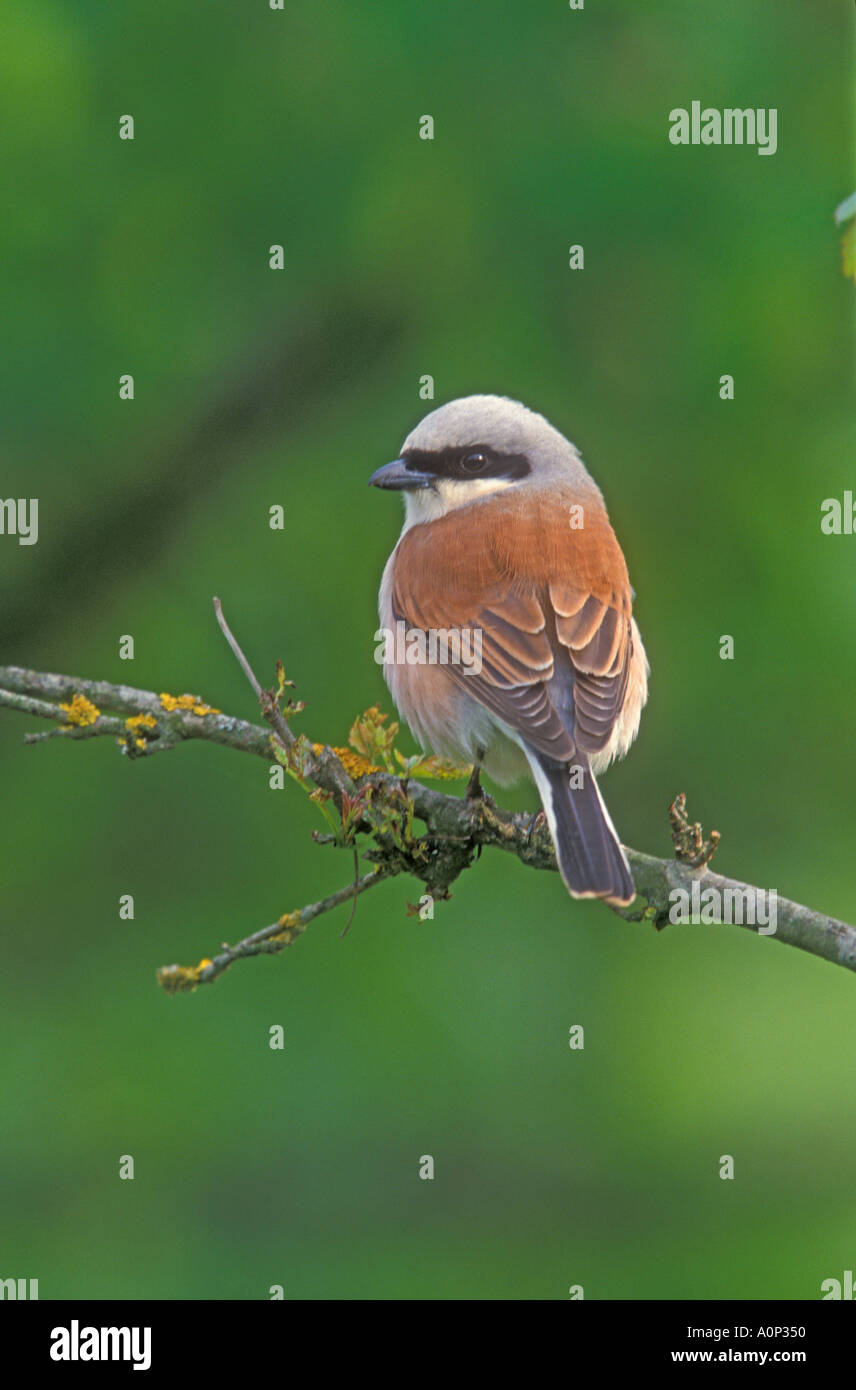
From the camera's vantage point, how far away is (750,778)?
24.6 feet

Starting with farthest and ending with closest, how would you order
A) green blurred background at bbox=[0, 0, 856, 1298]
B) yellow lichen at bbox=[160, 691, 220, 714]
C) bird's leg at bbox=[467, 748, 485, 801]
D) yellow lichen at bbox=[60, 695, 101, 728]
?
green blurred background at bbox=[0, 0, 856, 1298] < bird's leg at bbox=[467, 748, 485, 801] < yellow lichen at bbox=[160, 691, 220, 714] < yellow lichen at bbox=[60, 695, 101, 728]

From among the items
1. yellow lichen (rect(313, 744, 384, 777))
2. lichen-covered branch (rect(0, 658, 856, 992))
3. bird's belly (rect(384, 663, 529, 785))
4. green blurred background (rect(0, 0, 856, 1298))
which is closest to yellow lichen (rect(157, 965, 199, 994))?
lichen-covered branch (rect(0, 658, 856, 992))

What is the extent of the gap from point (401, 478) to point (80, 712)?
175cm

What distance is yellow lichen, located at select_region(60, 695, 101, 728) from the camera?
12.2 ft

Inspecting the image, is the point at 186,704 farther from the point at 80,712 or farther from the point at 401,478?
the point at 401,478

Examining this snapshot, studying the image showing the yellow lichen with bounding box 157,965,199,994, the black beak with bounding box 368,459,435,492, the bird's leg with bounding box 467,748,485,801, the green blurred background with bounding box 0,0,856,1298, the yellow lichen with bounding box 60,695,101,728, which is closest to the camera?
the yellow lichen with bounding box 157,965,199,994

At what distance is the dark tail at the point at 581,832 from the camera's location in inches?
142

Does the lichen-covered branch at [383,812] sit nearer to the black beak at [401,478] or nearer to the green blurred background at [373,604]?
the black beak at [401,478]

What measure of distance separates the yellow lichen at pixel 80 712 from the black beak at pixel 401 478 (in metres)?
1.64

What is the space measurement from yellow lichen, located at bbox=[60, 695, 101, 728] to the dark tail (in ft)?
3.98

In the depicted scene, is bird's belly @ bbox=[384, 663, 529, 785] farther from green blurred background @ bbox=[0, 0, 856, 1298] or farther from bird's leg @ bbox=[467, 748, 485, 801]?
green blurred background @ bbox=[0, 0, 856, 1298]

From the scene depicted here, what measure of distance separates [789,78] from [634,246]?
109 centimetres

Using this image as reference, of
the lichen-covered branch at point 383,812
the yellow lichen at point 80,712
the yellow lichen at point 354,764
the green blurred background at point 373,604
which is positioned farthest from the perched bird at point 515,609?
the green blurred background at point 373,604

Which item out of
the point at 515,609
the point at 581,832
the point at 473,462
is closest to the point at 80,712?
the point at 581,832
